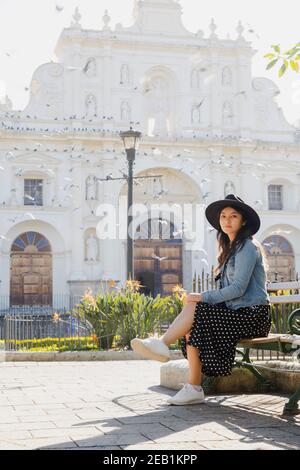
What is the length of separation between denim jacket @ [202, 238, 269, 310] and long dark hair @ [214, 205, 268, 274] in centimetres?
5

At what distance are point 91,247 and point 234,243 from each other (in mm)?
23277

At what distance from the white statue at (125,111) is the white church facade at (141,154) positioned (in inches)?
1.6

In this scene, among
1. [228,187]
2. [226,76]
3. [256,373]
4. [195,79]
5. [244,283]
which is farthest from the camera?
[226,76]

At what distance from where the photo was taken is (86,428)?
4195 millimetres

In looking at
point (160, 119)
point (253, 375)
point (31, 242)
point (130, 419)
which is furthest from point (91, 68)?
point (130, 419)

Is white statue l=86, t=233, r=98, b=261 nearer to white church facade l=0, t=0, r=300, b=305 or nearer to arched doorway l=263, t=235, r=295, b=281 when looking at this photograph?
white church facade l=0, t=0, r=300, b=305

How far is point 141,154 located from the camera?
2894 cm

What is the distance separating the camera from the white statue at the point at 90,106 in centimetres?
A: 2891

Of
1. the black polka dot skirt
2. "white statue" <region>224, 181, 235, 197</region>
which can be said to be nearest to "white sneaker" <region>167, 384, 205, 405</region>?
the black polka dot skirt

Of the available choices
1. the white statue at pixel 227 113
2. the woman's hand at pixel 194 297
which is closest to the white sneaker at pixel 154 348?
the woman's hand at pixel 194 297

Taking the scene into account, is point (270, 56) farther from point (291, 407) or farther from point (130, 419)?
point (130, 419)

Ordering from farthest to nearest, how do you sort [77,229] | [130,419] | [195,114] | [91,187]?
[195,114]
[91,187]
[77,229]
[130,419]

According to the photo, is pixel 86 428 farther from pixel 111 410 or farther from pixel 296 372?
pixel 296 372
